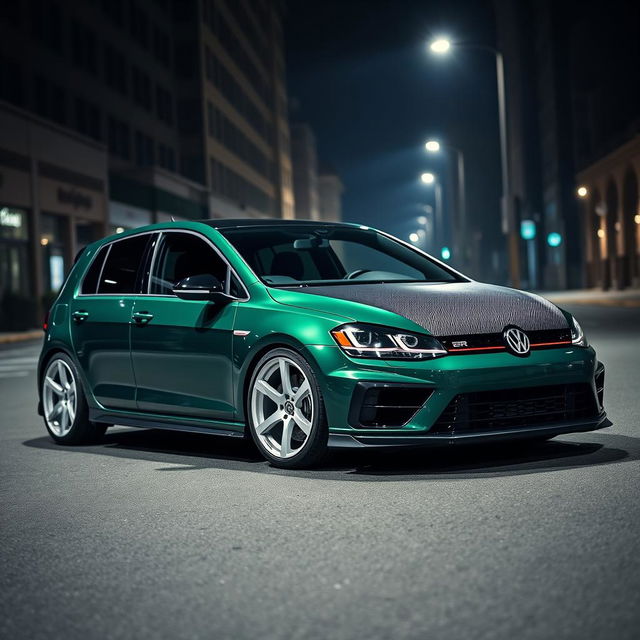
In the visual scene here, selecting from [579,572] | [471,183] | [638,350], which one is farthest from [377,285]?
[471,183]

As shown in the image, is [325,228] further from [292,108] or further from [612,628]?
[292,108]

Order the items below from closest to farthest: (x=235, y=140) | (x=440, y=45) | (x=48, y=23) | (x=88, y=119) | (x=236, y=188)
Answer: (x=440, y=45), (x=48, y=23), (x=88, y=119), (x=236, y=188), (x=235, y=140)

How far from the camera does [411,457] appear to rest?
770 centimetres

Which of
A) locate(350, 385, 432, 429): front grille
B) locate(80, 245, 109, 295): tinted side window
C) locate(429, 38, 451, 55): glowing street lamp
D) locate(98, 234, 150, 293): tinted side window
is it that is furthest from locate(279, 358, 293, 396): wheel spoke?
locate(429, 38, 451, 55): glowing street lamp

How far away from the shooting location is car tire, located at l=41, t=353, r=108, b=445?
29.8ft

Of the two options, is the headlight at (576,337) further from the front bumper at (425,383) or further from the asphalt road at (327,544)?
the asphalt road at (327,544)

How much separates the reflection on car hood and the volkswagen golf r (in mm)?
13

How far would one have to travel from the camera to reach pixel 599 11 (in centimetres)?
6800

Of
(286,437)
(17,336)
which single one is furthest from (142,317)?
(17,336)

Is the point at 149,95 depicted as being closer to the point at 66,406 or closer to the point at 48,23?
the point at 48,23

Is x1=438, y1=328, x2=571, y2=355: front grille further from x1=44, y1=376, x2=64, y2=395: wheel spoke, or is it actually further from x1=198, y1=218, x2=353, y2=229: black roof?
x1=44, y1=376, x2=64, y2=395: wheel spoke

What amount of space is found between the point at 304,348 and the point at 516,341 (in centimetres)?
124

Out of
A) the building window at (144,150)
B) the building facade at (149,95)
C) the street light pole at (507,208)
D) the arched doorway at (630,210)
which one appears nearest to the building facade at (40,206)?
the building facade at (149,95)

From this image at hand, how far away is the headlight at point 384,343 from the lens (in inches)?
272
